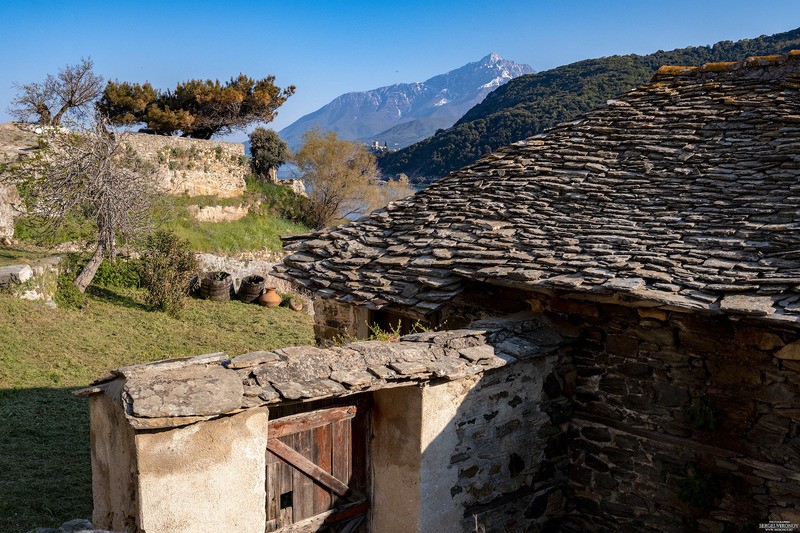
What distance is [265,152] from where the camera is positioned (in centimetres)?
2409

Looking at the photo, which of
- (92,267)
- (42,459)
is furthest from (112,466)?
(92,267)

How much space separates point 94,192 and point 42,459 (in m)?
8.18

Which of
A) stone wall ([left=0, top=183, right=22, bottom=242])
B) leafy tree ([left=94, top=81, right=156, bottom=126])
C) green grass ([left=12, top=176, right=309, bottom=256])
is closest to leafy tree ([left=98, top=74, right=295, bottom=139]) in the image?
leafy tree ([left=94, top=81, right=156, bottom=126])

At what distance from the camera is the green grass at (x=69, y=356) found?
6.22 metres

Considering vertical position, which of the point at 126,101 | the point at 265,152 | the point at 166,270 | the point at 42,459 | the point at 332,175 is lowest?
the point at 42,459

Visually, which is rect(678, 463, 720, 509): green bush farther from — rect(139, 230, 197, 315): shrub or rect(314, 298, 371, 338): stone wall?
rect(139, 230, 197, 315): shrub

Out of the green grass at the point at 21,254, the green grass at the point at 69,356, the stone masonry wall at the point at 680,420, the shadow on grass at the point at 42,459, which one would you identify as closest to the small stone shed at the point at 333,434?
the stone masonry wall at the point at 680,420

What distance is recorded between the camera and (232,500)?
12.0ft

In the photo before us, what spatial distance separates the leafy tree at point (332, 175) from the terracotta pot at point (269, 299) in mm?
7667

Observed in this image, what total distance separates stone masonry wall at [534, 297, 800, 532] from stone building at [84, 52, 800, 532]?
0.02 m

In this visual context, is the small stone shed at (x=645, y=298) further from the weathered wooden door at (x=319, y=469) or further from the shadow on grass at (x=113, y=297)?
the shadow on grass at (x=113, y=297)

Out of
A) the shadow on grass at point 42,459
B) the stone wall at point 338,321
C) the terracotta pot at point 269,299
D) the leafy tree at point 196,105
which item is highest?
the leafy tree at point 196,105

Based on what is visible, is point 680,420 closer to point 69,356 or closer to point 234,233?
point 69,356

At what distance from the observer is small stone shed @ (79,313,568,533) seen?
344 centimetres
